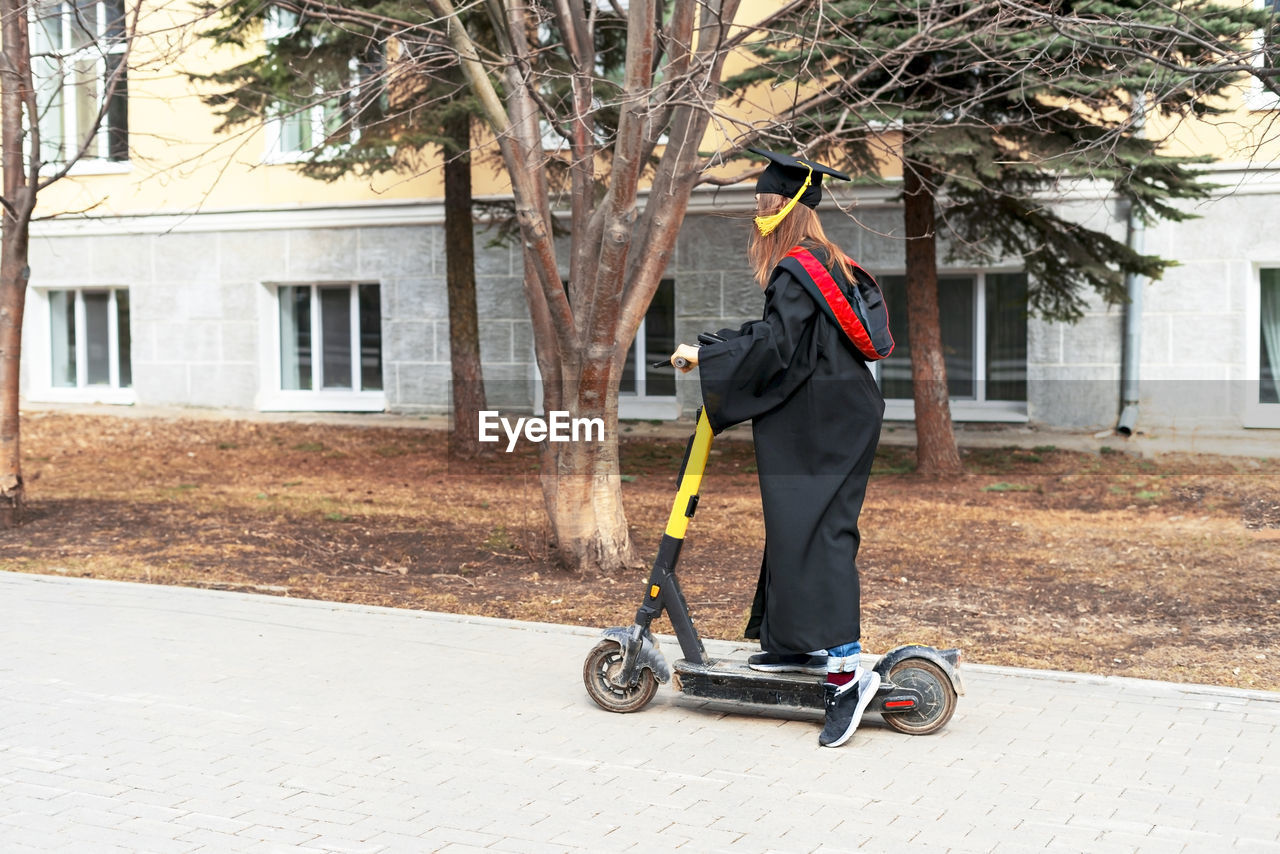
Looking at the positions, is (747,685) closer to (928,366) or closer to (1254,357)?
(928,366)

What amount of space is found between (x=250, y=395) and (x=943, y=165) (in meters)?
12.1

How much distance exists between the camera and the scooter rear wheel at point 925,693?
530 centimetres

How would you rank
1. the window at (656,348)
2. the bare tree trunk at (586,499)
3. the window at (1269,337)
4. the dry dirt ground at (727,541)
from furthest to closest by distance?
1. the window at (656,348)
2. the window at (1269,337)
3. the bare tree trunk at (586,499)
4. the dry dirt ground at (727,541)

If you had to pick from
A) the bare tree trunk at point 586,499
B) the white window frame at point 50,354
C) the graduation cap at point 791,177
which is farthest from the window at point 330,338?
the graduation cap at point 791,177

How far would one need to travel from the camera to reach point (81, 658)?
6.69m

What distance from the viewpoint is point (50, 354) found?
21.2 metres

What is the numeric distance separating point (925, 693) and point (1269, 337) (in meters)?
12.1

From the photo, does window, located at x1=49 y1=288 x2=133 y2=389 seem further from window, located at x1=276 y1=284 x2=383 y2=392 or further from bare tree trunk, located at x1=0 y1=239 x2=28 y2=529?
bare tree trunk, located at x1=0 y1=239 x2=28 y2=529

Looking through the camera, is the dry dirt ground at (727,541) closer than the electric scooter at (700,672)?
No

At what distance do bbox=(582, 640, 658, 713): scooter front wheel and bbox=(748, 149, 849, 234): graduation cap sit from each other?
1882 mm

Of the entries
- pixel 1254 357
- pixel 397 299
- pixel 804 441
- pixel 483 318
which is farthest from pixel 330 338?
pixel 804 441

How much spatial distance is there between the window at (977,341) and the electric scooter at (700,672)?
11.4 metres

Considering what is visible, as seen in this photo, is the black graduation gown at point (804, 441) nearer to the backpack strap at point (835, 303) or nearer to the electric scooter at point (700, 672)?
the backpack strap at point (835, 303)

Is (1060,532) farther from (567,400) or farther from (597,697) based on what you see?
(597,697)
